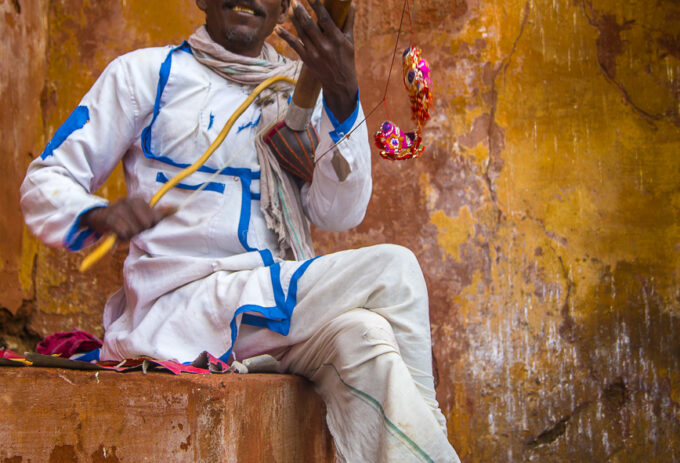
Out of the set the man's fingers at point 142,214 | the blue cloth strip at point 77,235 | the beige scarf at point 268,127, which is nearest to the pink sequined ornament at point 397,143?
the beige scarf at point 268,127

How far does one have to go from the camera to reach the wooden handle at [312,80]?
5.86 ft

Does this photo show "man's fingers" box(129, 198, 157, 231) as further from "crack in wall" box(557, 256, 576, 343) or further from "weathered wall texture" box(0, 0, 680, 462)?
"crack in wall" box(557, 256, 576, 343)

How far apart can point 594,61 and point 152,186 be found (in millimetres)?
2203

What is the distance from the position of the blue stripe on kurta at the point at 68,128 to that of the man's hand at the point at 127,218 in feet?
1.25

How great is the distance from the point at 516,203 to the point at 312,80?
5.37ft

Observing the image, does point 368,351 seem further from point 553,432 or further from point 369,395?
point 553,432

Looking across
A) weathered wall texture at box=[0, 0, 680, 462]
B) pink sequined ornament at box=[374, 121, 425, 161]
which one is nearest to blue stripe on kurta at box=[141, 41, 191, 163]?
pink sequined ornament at box=[374, 121, 425, 161]

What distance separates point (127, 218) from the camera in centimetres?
174

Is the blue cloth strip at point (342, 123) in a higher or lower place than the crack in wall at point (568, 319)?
higher

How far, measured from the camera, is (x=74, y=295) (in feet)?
11.0

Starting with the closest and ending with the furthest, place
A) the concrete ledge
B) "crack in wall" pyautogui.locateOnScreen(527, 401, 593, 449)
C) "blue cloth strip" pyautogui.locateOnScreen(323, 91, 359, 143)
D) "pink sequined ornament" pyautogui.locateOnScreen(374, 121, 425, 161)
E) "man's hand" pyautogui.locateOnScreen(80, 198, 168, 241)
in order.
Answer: the concrete ledge
"man's hand" pyautogui.locateOnScreen(80, 198, 168, 241)
"blue cloth strip" pyautogui.locateOnScreen(323, 91, 359, 143)
"pink sequined ornament" pyautogui.locateOnScreen(374, 121, 425, 161)
"crack in wall" pyautogui.locateOnScreen(527, 401, 593, 449)

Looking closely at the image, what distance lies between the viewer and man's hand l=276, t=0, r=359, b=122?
176 cm

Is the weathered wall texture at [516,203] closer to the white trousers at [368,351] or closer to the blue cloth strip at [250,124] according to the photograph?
the blue cloth strip at [250,124]

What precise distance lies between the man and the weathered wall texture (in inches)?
45.4
